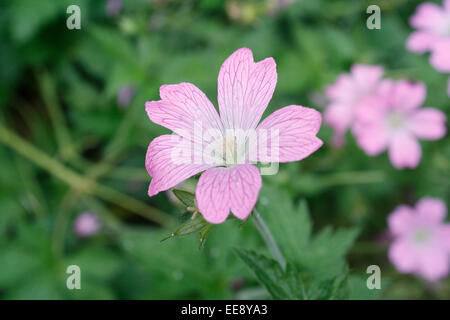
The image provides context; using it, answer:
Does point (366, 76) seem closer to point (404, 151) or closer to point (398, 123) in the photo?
point (398, 123)

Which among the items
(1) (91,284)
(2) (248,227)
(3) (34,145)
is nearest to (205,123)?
(2) (248,227)

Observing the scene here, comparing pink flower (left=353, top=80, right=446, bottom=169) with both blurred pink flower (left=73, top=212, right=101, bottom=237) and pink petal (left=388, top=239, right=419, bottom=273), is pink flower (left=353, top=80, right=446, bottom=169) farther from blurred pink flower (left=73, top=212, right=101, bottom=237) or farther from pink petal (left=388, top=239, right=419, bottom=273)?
blurred pink flower (left=73, top=212, right=101, bottom=237)

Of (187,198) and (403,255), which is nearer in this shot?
(187,198)

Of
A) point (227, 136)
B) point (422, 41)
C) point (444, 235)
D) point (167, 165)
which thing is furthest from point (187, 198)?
point (444, 235)

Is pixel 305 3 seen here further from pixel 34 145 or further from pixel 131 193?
pixel 34 145

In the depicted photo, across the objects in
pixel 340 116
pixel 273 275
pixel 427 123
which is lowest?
pixel 273 275

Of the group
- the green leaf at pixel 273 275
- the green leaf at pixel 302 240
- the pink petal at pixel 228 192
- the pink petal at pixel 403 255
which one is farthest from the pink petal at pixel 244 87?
the pink petal at pixel 403 255

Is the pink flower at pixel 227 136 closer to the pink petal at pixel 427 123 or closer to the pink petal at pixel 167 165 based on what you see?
the pink petal at pixel 167 165
